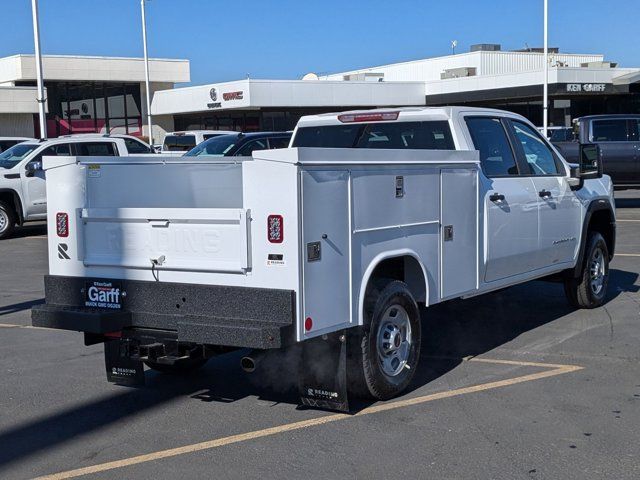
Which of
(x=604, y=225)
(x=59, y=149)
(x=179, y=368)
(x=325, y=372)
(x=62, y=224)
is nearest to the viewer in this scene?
(x=325, y=372)

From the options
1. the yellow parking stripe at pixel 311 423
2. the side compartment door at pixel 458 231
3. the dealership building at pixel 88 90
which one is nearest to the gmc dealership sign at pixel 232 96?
the dealership building at pixel 88 90

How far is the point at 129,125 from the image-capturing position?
1964 inches

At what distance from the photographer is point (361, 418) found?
20.3ft

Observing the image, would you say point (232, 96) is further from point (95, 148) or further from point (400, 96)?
point (95, 148)

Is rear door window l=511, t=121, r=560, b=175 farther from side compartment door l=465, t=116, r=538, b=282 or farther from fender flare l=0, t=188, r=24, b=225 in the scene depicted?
fender flare l=0, t=188, r=24, b=225

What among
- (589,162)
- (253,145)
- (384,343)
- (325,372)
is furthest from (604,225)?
(253,145)

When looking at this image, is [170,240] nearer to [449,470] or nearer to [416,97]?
[449,470]

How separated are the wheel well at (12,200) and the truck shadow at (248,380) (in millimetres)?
11314

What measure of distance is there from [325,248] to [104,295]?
66.9 inches

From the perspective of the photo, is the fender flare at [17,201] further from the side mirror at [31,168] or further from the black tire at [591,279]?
the black tire at [591,279]

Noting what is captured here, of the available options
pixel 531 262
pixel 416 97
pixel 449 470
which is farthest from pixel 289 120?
pixel 449 470

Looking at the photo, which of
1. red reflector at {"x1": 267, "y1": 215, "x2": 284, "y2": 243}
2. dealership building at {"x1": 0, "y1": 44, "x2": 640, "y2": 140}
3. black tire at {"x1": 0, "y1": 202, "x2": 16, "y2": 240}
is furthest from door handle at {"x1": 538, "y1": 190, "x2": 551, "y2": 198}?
dealership building at {"x1": 0, "y1": 44, "x2": 640, "y2": 140}

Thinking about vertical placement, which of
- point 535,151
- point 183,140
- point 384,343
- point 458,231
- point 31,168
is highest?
point 183,140

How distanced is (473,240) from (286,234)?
7.82 ft
